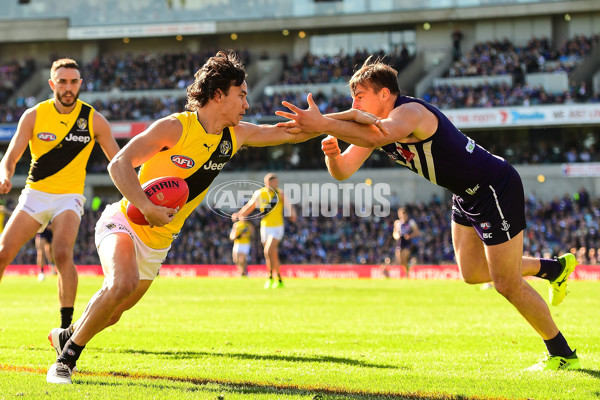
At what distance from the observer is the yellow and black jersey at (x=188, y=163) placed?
6.13 meters

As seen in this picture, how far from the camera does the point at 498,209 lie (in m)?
6.65

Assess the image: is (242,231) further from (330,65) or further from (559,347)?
(330,65)

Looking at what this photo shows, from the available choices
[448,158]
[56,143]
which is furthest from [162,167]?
[56,143]

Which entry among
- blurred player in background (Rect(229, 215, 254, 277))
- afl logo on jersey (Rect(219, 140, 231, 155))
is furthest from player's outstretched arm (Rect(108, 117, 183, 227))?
blurred player in background (Rect(229, 215, 254, 277))

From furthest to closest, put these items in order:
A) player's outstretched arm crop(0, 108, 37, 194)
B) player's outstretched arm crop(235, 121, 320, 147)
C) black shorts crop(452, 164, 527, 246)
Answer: player's outstretched arm crop(0, 108, 37, 194) < black shorts crop(452, 164, 527, 246) < player's outstretched arm crop(235, 121, 320, 147)

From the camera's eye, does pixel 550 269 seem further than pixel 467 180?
Yes

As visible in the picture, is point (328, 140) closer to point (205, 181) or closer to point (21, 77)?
point (205, 181)

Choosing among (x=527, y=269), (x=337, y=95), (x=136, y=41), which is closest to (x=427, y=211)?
(x=337, y=95)

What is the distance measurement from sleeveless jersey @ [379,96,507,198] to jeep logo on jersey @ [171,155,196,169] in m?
1.51

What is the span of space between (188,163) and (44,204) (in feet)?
9.48

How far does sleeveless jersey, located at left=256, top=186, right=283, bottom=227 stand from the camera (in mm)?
20922

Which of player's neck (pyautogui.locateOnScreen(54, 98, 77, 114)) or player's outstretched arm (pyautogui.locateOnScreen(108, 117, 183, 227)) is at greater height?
player's neck (pyautogui.locateOnScreen(54, 98, 77, 114))

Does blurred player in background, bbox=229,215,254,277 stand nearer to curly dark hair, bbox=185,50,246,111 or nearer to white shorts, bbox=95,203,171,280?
white shorts, bbox=95,203,171,280

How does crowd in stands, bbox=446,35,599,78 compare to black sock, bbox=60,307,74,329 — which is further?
crowd in stands, bbox=446,35,599,78
